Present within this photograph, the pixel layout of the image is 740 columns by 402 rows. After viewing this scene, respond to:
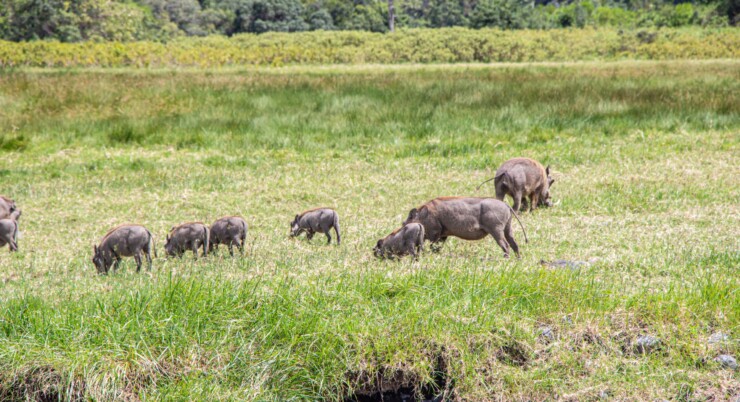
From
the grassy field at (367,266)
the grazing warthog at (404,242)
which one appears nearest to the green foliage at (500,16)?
the grassy field at (367,266)

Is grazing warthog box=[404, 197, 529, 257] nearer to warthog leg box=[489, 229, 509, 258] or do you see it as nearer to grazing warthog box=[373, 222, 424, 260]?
warthog leg box=[489, 229, 509, 258]

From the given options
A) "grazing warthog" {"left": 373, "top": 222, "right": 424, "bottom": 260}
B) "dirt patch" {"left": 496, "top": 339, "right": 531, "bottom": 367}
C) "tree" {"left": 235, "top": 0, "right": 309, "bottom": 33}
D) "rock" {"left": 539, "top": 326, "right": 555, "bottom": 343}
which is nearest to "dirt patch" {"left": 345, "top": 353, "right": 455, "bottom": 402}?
"dirt patch" {"left": 496, "top": 339, "right": 531, "bottom": 367}

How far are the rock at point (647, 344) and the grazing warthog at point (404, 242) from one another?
1.95m

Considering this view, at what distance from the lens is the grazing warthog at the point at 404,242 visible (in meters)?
5.93

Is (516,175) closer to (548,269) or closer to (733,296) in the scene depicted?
(548,269)

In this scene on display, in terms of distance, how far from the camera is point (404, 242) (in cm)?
599

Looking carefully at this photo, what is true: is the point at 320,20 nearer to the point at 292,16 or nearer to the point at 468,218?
the point at 292,16

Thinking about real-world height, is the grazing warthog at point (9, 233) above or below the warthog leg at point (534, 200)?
above

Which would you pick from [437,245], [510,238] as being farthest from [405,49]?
[510,238]

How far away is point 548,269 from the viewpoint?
5438 millimetres

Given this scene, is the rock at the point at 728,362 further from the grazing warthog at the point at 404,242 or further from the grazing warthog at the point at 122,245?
the grazing warthog at the point at 122,245

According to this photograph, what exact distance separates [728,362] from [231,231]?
4.29 meters

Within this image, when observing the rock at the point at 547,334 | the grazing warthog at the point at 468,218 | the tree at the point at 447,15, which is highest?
the grazing warthog at the point at 468,218

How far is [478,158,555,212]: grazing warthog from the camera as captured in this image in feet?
26.6
